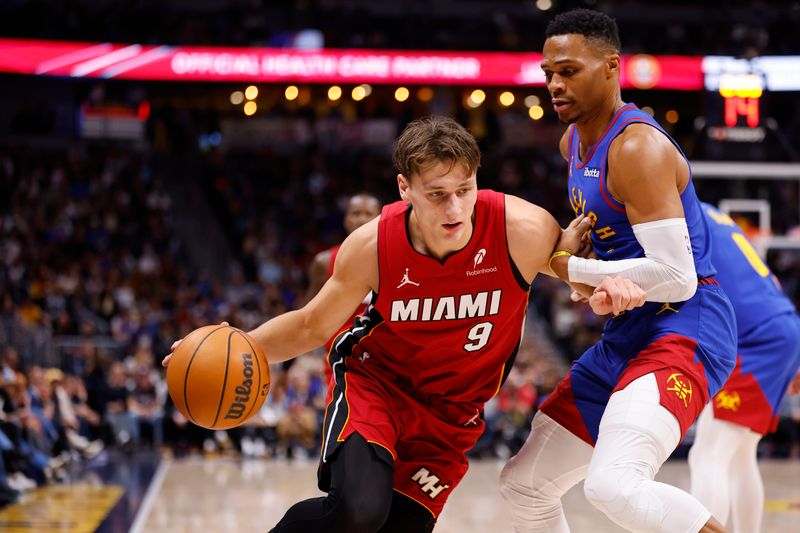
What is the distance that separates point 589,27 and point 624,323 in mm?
1170

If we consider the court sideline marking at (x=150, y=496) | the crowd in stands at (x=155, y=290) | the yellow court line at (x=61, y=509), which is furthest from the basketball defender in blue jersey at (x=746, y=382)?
the crowd in stands at (x=155, y=290)

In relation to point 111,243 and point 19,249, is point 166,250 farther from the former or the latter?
point 19,249

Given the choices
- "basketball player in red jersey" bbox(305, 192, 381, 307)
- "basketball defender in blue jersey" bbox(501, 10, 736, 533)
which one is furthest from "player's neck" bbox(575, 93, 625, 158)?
"basketball player in red jersey" bbox(305, 192, 381, 307)

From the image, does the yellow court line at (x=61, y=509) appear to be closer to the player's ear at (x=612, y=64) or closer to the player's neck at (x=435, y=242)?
the player's neck at (x=435, y=242)

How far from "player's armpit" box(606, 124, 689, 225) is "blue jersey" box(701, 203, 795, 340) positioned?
1562 mm

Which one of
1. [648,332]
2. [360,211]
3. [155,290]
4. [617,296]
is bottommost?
[155,290]

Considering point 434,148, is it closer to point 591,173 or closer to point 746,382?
point 591,173

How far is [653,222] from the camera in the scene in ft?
11.9

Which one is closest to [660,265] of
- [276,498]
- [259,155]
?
[276,498]

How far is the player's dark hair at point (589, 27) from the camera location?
12.9 feet

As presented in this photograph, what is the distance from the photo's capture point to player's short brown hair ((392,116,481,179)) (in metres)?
3.62

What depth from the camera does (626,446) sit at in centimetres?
352

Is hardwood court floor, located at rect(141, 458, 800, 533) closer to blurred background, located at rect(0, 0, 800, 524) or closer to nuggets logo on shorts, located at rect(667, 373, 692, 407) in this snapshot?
blurred background, located at rect(0, 0, 800, 524)

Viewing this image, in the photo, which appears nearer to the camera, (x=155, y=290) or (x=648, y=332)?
(x=648, y=332)
